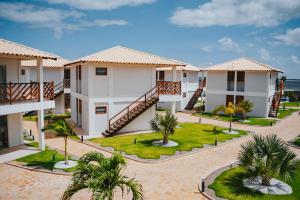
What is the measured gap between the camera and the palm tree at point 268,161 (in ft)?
41.0

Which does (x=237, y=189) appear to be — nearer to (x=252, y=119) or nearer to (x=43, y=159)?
(x=43, y=159)

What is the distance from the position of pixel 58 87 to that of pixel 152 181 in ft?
87.8

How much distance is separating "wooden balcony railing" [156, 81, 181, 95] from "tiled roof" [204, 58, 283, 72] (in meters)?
12.8

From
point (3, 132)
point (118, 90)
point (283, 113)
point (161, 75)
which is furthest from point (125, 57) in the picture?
point (283, 113)

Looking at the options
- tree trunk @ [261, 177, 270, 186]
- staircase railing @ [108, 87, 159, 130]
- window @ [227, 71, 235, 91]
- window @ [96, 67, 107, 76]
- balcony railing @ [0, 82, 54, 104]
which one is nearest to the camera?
tree trunk @ [261, 177, 270, 186]

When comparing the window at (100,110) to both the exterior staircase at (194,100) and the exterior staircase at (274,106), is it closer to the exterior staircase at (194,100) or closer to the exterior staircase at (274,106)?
the exterior staircase at (194,100)

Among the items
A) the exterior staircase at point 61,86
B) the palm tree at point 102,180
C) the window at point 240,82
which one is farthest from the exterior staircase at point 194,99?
the palm tree at point 102,180

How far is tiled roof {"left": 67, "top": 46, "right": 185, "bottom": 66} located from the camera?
2359 centimetres

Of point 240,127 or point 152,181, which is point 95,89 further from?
point 240,127

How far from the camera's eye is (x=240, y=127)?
2950 centimetres

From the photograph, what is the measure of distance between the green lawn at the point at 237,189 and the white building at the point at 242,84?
22.0m

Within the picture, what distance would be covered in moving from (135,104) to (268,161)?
50.2 feet

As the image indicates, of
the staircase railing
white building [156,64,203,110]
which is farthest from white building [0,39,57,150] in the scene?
white building [156,64,203,110]

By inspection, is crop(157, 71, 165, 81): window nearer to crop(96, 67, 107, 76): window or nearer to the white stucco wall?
crop(96, 67, 107, 76): window
